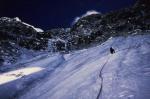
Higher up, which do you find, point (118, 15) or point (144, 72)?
point (118, 15)

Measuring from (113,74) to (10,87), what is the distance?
7.04 m

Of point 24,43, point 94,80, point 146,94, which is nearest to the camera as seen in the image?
point 146,94

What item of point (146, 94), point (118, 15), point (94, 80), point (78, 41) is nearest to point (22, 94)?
point (94, 80)

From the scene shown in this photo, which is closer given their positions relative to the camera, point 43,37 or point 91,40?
point 91,40

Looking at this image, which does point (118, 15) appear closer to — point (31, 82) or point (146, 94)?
point (31, 82)

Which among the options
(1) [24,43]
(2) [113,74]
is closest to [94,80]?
(2) [113,74]

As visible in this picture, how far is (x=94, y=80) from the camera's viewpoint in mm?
10594

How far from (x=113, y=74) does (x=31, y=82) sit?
23.4ft

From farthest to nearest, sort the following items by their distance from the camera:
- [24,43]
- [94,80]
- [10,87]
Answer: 1. [24,43]
2. [10,87]
3. [94,80]

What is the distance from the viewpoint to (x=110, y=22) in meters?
80.8

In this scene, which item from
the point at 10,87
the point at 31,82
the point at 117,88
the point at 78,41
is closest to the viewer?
the point at 117,88

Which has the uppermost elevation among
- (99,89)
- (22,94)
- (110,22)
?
(110,22)

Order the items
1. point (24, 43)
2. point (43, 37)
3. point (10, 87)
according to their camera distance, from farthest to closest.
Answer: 1. point (43, 37)
2. point (24, 43)
3. point (10, 87)

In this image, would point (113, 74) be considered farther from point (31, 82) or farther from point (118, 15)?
point (118, 15)
